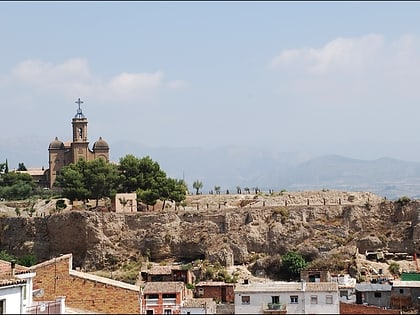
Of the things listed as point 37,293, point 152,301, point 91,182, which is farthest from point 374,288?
point 91,182

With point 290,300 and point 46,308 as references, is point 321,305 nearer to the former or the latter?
point 290,300

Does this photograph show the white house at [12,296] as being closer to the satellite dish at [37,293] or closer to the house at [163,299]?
the satellite dish at [37,293]

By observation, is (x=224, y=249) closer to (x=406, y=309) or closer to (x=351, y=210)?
(x=351, y=210)

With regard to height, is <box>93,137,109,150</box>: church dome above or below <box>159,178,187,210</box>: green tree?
above

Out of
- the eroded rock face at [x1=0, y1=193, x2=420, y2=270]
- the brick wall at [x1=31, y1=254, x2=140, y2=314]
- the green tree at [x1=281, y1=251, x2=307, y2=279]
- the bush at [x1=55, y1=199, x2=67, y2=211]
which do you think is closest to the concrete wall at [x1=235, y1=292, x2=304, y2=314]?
the brick wall at [x1=31, y1=254, x2=140, y2=314]

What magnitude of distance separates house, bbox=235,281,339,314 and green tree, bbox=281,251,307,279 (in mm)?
26794

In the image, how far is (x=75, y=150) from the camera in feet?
297

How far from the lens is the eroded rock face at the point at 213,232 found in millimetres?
61875

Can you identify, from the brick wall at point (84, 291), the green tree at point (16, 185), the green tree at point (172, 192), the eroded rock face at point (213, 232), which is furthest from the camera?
the green tree at point (16, 185)

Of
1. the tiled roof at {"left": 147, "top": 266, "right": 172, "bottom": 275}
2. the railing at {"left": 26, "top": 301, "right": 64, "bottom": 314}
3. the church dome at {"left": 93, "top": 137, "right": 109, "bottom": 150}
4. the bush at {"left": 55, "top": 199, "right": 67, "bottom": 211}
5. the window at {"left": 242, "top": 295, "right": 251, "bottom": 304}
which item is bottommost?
the tiled roof at {"left": 147, "top": 266, "right": 172, "bottom": 275}

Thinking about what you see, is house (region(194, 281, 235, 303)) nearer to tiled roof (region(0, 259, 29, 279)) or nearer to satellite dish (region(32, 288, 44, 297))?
tiled roof (region(0, 259, 29, 279))

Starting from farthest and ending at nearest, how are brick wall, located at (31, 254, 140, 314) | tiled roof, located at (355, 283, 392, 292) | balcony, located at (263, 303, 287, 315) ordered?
1. tiled roof, located at (355, 283, 392, 292)
2. balcony, located at (263, 303, 287, 315)
3. brick wall, located at (31, 254, 140, 314)

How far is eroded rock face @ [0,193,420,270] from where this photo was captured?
61.9 m

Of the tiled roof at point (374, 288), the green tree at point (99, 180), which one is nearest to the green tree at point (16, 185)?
the green tree at point (99, 180)
